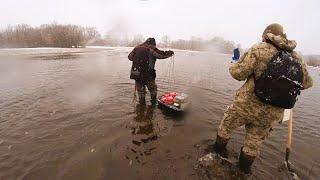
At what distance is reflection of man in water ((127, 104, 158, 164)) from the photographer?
5371 millimetres

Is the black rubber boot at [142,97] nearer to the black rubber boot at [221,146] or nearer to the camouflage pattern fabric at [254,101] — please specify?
the black rubber boot at [221,146]

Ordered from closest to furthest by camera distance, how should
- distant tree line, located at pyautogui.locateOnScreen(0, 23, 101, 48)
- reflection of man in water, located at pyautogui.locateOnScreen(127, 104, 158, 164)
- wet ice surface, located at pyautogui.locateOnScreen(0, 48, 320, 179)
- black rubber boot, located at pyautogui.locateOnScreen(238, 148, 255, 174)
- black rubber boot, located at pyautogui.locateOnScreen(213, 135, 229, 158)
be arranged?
black rubber boot, located at pyautogui.locateOnScreen(238, 148, 255, 174) → wet ice surface, located at pyautogui.locateOnScreen(0, 48, 320, 179) → black rubber boot, located at pyautogui.locateOnScreen(213, 135, 229, 158) → reflection of man in water, located at pyautogui.locateOnScreen(127, 104, 158, 164) → distant tree line, located at pyautogui.locateOnScreen(0, 23, 101, 48)

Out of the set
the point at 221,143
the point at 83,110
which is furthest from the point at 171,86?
the point at 221,143

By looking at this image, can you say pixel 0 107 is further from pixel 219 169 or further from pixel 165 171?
pixel 219 169

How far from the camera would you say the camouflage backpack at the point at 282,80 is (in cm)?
368

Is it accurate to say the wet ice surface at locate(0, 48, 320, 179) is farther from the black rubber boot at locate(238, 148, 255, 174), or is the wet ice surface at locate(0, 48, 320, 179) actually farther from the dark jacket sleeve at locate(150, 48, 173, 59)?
the dark jacket sleeve at locate(150, 48, 173, 59)

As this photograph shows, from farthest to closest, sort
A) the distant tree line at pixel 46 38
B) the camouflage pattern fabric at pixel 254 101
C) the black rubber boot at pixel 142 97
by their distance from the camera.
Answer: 1. the distant tree line at pixel 46 38
2. the black rubber boot at pixel 142 97
3. the camouflage pattern fabric at pixel 254 101

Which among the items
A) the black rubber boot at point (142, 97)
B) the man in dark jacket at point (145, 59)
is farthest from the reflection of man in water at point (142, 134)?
the man in dark jacket at point (145, 59)

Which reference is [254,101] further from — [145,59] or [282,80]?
[145,59]

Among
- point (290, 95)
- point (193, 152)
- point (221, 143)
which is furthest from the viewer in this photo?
point (193, 152)

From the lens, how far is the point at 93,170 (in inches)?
185

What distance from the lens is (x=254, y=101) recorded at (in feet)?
13.5

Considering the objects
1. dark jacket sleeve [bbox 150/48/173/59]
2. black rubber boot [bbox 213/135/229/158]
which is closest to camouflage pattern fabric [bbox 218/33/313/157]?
black rubber boot [bbox 213/135/229/158]

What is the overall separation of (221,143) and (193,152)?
80 cm
